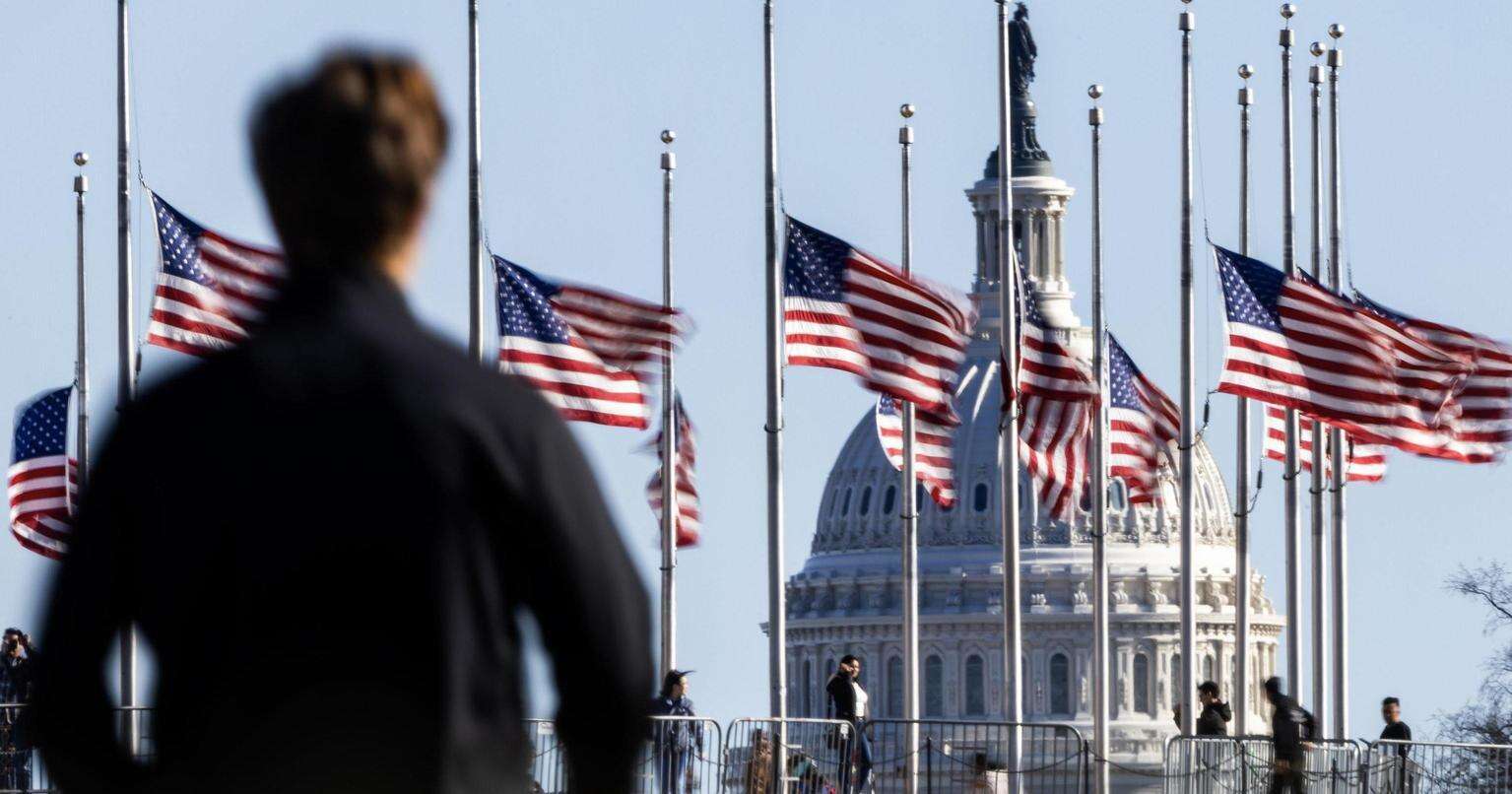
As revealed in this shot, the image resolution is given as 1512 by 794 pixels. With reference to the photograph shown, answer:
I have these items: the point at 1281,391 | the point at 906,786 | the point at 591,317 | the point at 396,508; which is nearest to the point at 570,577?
the point at 396,508

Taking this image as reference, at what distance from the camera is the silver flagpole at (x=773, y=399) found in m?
35.7

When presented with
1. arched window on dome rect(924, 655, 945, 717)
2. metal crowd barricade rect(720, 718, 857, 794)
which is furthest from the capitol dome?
metal crowd barricade rect(720, 718, 857, 794)

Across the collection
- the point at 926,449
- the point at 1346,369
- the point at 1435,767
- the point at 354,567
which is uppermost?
the point at 926,449

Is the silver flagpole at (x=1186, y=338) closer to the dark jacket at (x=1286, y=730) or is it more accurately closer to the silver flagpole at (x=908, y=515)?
the silver flagpole at (x=908, y=515)

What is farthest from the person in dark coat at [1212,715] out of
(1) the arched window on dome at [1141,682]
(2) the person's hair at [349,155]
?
(1) the arched window on dome at [1141,682]

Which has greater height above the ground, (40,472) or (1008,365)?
(1008,365)

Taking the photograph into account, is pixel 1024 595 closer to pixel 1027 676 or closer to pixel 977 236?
pixel 1027 676

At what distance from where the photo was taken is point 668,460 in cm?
4859

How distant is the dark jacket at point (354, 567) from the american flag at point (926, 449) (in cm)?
4273

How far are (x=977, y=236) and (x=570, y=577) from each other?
494 feet

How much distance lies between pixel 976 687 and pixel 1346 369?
130538 millimetres

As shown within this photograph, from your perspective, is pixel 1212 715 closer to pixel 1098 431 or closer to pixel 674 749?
pixel 674 749

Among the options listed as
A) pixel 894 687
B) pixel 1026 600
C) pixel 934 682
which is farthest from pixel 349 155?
pixel 934 682

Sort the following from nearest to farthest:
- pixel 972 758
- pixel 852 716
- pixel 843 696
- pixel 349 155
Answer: pixel 349 155 → pixel 972 758 → pixel 852 716 → pixel 843 696
